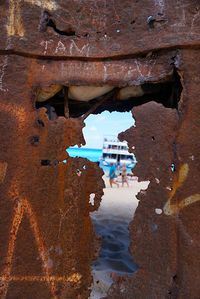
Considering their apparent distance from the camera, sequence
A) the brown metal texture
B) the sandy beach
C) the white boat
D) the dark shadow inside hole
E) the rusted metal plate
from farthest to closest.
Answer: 1. the white boat
2. the sandy beach
3. the dark shadow inside hole
4. the rusted metal plate
5. the brown metal texture

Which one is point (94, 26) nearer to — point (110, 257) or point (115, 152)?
point (110, 257)

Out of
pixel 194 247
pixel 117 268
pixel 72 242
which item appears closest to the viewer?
pixel 194 247

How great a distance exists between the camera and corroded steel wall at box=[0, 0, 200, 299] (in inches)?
76.2

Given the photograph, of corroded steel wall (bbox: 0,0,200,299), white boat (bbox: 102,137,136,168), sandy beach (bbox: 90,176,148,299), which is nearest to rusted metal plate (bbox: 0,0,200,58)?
corroded steel wall (bbox: 0,0,200,299)

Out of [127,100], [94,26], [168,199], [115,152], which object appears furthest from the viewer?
[115,152]

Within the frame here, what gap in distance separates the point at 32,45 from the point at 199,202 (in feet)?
4.99

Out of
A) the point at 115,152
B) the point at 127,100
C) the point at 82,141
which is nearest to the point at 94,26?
the point at 82,141

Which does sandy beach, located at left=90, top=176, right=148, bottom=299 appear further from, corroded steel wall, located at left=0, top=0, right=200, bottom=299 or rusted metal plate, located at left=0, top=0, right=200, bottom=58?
rusted metal plate, located at left=0, top=0, right=200, bottom=58

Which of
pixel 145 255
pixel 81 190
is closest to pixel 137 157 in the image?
pixel 81 190

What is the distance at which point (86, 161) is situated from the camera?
205 centimetres

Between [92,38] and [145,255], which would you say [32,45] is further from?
[145,255]

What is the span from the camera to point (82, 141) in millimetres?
2035

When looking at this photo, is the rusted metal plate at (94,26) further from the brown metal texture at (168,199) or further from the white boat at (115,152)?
the white boat at (115,152)

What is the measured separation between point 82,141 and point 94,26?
80 centimetres
